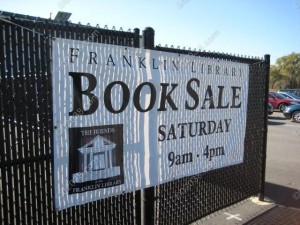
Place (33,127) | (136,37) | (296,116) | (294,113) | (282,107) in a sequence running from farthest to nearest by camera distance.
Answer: (282,107) < (294,113) < (296,116) < (136,37) < (33,127)

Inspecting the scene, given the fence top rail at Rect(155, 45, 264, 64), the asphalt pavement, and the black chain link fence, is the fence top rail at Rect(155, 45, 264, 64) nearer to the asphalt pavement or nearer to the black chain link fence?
the black chain link fence

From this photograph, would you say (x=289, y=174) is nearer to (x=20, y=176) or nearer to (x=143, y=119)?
(x=143, y=119)

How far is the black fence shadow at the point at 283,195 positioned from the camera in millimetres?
5691

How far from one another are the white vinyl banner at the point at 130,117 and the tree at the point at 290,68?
7406cm

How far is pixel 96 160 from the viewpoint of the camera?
319cm

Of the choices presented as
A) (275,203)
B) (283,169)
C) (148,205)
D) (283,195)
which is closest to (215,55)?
(148,205)

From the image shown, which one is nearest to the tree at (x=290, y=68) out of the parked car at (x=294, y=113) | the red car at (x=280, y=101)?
the red car at (x=280, y=101)

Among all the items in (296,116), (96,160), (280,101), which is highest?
(96,160)

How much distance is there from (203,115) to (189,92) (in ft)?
1.37

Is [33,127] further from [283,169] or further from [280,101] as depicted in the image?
[280,101]

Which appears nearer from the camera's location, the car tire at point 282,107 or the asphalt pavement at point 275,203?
the asphalt pavement at point 275,203

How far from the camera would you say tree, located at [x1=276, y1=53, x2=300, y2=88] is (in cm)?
7381

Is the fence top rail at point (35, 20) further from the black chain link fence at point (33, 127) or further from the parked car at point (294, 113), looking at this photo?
the parked car at point (294, 113)

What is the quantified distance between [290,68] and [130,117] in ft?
269
